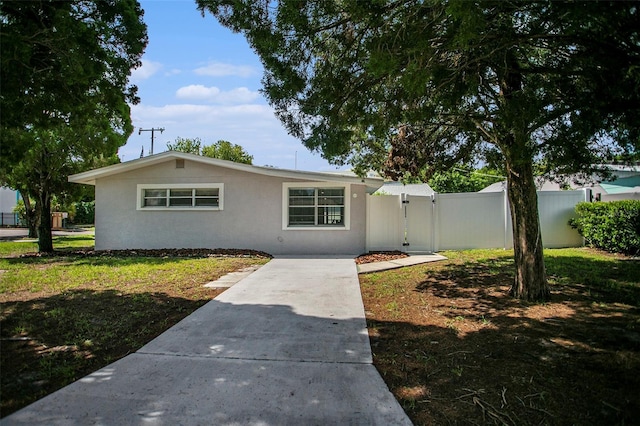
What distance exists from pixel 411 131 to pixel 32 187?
1445cm

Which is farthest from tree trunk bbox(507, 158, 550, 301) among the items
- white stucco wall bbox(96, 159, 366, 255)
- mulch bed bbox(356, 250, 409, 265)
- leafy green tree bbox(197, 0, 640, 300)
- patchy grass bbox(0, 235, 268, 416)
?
white stucco wall bbox(96, 159, 366, 255)

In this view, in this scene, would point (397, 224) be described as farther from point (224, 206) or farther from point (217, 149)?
point (217, 149)

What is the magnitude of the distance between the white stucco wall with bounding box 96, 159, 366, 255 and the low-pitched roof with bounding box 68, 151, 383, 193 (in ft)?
1.11

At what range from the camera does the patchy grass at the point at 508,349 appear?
2.92 meters

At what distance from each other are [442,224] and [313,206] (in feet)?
14.3

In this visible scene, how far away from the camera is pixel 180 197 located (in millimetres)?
13438

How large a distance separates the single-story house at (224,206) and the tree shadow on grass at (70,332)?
6.33m

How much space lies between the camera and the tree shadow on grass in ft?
11.1

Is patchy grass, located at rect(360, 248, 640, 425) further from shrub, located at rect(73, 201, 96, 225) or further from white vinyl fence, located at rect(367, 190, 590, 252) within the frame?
shrub, located at rect(73, 201, 96, 225)

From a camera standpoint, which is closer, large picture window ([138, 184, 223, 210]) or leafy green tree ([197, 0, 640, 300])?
leafy green tree ([197, 0, 640, 300])

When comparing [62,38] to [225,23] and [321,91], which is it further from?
[321,91]

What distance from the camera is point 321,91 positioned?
16.9 ft

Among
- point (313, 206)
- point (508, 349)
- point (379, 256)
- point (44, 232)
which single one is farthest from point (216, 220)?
point (508, 349)

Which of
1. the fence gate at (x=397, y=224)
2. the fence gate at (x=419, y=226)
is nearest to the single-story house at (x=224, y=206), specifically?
the fence gate at (x=397, y=224)
